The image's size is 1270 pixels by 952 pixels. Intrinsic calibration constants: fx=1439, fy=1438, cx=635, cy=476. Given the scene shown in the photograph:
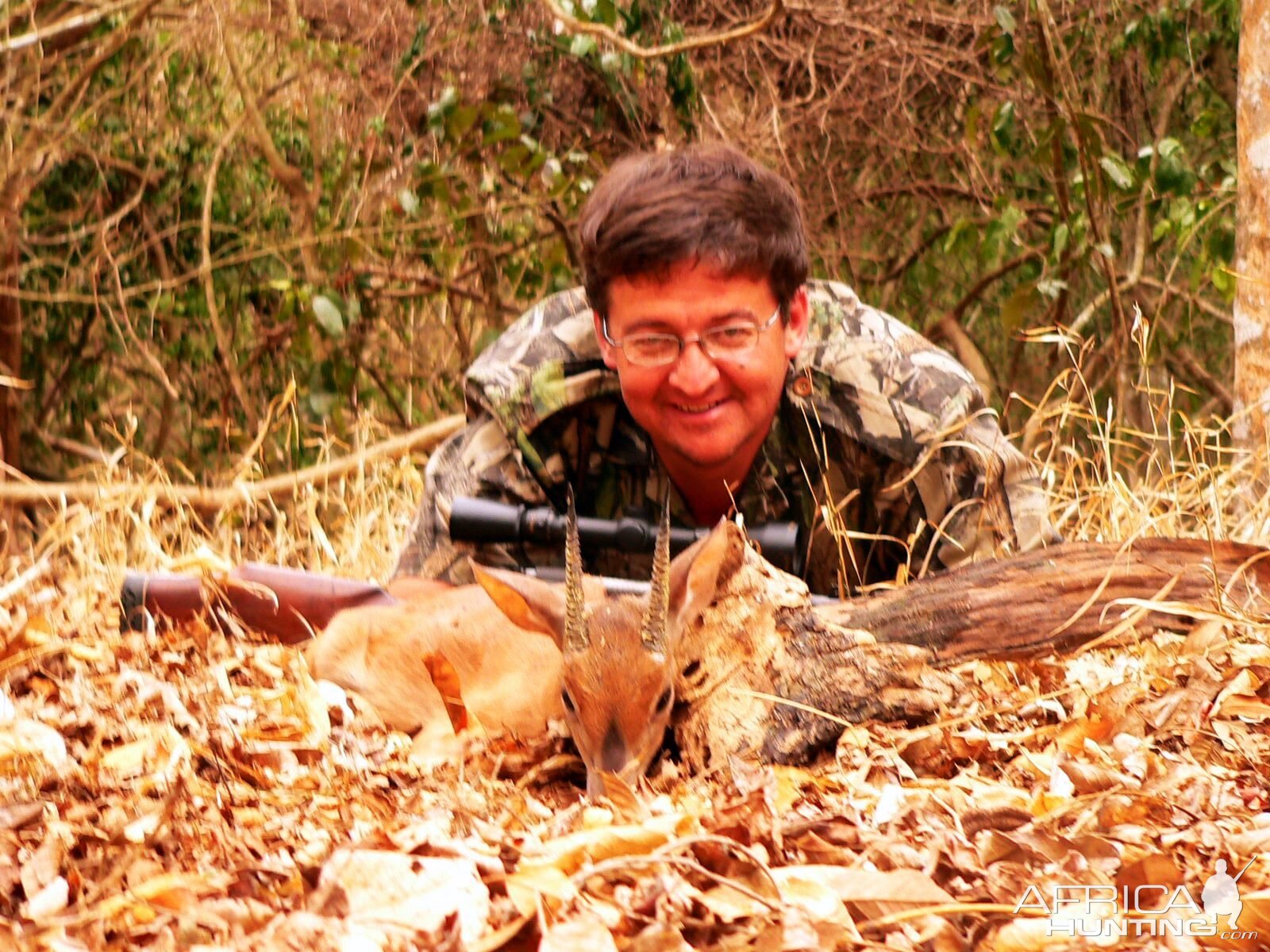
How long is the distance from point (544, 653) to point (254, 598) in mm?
922

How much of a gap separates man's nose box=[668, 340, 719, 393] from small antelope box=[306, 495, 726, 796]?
2.56ft

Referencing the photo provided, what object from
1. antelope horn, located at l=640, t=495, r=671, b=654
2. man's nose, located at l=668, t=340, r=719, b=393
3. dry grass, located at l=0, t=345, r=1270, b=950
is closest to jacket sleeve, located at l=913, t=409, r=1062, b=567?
dry grass, located at l=0, t=345, r=1270, b=950

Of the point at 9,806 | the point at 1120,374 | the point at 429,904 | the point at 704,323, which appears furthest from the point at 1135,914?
the point at 1120,374

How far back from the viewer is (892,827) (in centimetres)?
258

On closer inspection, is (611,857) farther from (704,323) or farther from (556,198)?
(556,198)

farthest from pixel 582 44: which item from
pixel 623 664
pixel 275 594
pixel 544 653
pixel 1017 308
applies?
pixel 623 664

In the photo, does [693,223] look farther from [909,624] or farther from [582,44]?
[582,44]

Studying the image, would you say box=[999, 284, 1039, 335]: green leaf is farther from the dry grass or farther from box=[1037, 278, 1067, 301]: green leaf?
the dry grass

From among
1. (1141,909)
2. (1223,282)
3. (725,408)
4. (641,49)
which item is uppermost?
(641,49)

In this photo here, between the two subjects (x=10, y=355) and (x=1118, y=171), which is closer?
(x=1118, y=171)

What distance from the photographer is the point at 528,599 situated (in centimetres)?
353

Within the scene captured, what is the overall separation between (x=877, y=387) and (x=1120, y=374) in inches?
117

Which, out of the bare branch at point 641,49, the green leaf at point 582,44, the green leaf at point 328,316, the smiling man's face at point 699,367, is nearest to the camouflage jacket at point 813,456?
the smiling man's face at point 699,367

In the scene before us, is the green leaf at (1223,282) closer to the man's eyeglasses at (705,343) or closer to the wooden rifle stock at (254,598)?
the man's eyeglasses at (705,343)
